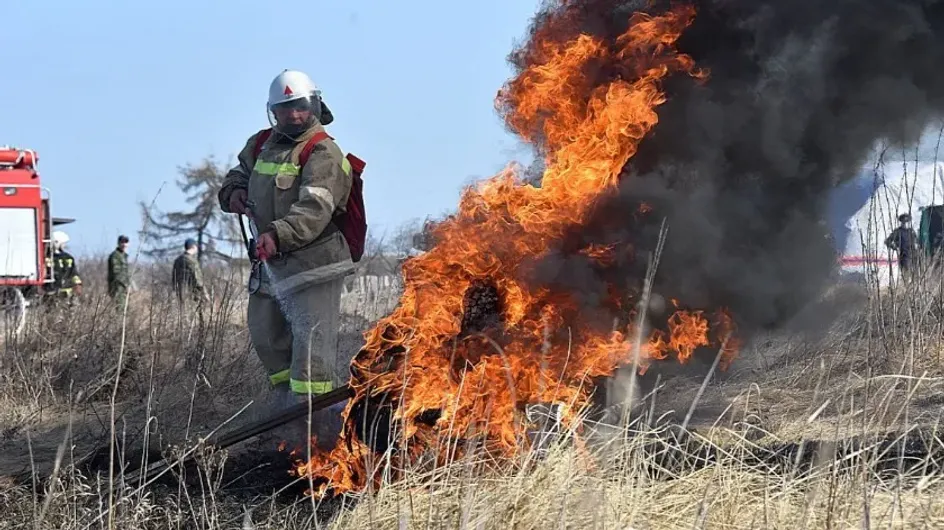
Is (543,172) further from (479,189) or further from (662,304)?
(662,304)

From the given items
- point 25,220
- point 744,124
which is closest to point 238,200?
point 744,124

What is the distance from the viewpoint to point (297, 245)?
17.5 feet

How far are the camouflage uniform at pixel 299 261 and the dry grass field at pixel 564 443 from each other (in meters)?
0.54

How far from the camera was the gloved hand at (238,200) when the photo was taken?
230 inches

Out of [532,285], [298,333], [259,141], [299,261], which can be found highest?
[259,141]

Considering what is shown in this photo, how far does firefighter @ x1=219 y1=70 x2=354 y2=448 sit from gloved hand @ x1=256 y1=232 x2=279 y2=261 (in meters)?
0.06

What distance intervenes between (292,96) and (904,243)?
5.69 m

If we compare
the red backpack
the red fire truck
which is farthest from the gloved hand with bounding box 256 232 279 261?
the red fire truck

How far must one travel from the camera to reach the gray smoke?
463 cm

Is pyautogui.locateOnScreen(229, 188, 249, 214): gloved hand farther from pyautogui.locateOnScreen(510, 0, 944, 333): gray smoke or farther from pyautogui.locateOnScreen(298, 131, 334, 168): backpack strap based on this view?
pyautogui.locateOnScreen(510, 0, 944, 333): gray smoke

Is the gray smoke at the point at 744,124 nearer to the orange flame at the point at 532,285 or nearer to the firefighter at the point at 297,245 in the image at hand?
the orange flame at the point at 532,285

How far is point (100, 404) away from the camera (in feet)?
23.6

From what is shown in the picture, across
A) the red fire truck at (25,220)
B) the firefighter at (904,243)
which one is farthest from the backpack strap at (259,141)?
the red fire truck at (25,220)

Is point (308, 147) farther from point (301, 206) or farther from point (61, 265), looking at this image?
point (61, 265)
